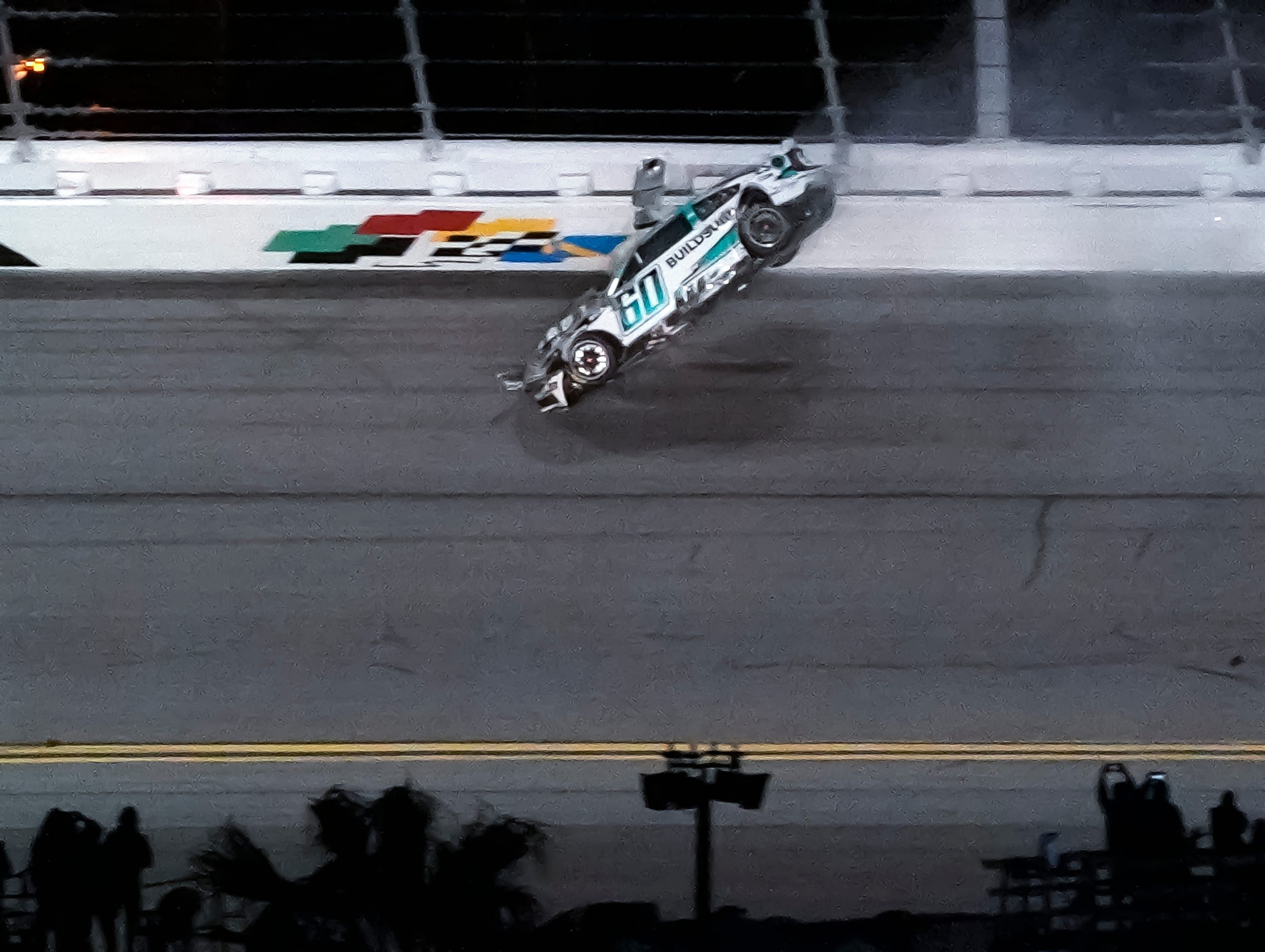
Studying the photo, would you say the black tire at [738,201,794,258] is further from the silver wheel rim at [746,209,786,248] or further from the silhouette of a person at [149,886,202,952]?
the silhouette of a person at [149,886,202,952]

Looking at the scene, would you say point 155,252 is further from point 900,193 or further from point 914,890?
point 914,890

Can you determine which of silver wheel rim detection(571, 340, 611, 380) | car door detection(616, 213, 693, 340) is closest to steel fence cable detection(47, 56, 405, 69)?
car door detection(616, 213, 693, 340)

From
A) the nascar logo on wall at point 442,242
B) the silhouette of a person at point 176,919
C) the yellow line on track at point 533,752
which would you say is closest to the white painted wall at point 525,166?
the nascar logo on wall at point 442,242

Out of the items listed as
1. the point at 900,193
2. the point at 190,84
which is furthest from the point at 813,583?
the point at 190,84

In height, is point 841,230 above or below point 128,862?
above

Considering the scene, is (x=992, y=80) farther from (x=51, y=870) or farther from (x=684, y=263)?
(x=51, y=870)

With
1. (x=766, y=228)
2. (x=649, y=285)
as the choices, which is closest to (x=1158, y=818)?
(x=766, y=228)

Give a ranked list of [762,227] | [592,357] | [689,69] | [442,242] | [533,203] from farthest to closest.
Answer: [689,69]
[442,242]
[533,203]
[592,357]
[762,227]
